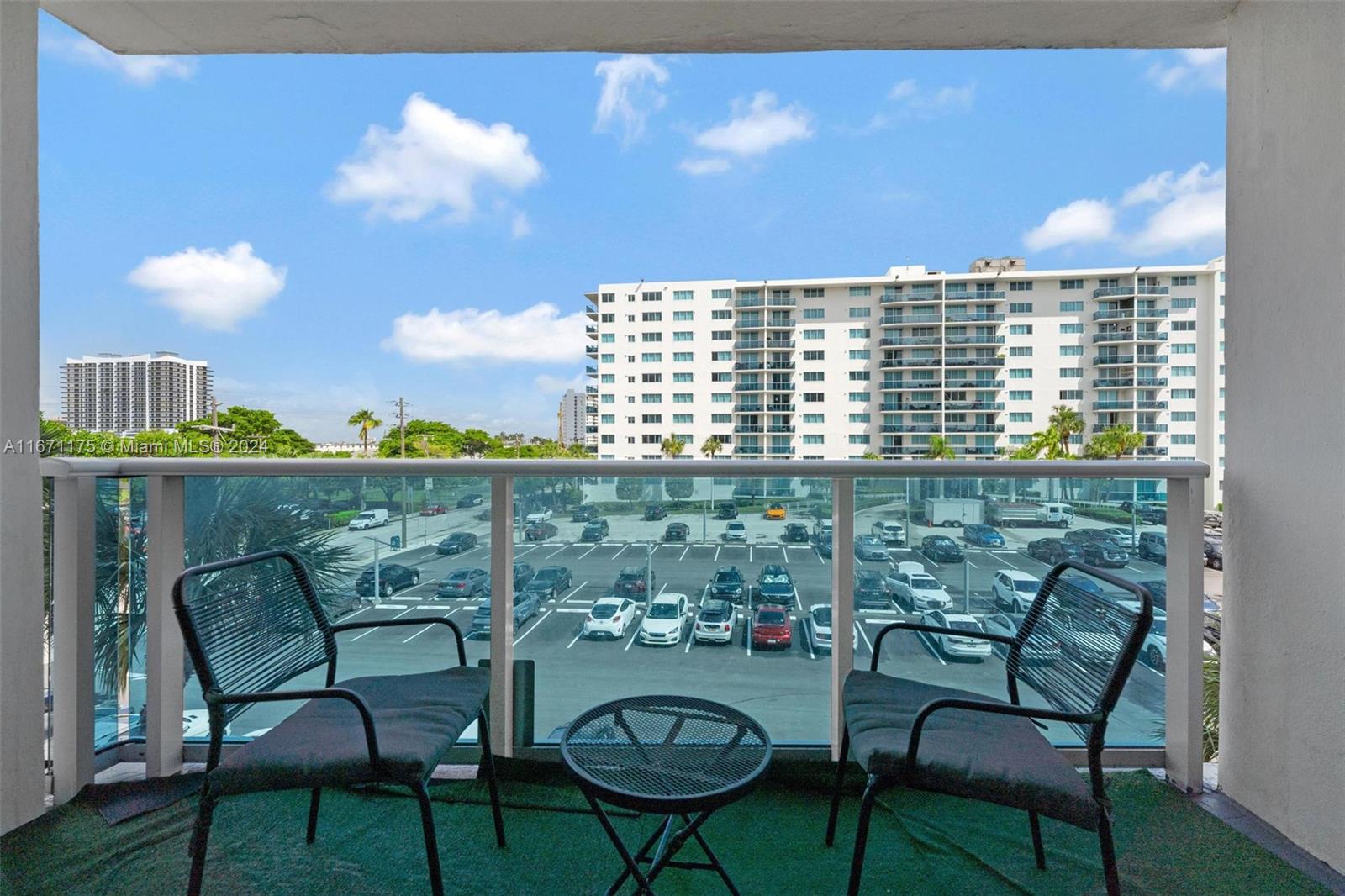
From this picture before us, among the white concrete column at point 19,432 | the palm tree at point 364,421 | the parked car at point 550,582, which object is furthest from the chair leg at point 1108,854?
the palm tree at point 364,421

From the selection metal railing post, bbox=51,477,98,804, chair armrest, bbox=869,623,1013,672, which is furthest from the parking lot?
metal railing post, bbox=51,477,98,804

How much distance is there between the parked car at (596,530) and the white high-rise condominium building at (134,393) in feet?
5.66

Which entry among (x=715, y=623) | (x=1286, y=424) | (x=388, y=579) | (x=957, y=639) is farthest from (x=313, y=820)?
(x=1286, y=424)

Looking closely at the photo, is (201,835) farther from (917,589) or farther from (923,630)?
(917,589)

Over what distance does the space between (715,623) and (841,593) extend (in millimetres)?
409

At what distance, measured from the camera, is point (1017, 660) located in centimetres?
163

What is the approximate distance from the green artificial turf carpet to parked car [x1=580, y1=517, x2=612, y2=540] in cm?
74

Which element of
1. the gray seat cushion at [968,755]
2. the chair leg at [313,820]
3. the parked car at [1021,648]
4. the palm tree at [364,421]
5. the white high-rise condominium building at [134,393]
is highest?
the palm tree at [364,421]

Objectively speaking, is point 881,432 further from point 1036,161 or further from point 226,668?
point 226,668

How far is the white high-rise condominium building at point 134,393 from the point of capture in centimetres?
278

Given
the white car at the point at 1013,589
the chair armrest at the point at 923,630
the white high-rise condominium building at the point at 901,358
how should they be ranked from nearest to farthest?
the chair armrest at the point at 923,630 < the white car at the point at 1013,589 < the white high-rise condominium building at the point at 901,358

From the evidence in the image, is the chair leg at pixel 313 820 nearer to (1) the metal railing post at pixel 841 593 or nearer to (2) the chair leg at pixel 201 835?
(2) the chair leg at pixel 201 835

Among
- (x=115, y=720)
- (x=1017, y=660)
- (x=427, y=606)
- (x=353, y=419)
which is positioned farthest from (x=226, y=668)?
(x=353, y=419)

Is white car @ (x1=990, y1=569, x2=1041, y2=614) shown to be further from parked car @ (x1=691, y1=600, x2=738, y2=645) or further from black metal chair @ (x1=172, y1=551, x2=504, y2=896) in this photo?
black metal chair @ (x1=172, y1=551, x2=504, y2=896)
